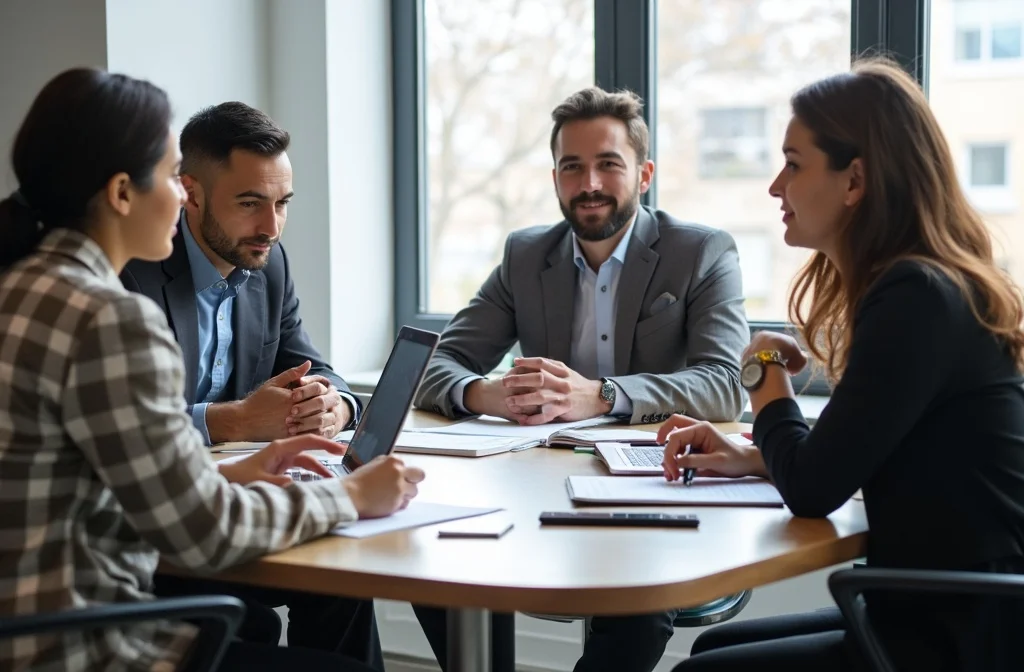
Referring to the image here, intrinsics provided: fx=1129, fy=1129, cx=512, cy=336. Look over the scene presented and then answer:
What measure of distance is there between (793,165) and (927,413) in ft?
1.58

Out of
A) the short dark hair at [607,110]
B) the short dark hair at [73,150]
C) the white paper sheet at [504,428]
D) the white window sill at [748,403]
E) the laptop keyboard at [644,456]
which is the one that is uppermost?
the short dark hair at [607,110]

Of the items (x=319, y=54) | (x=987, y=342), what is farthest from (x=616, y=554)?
(x=319, y=54)

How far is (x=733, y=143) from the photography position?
3.31m

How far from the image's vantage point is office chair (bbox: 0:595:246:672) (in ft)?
3.84

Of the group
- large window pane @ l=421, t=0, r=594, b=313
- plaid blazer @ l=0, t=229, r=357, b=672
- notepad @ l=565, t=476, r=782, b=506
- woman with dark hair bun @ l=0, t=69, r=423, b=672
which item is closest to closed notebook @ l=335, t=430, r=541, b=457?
→ notepad @ l=565, t=476, r=782, b=506

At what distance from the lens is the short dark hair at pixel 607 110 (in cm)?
295

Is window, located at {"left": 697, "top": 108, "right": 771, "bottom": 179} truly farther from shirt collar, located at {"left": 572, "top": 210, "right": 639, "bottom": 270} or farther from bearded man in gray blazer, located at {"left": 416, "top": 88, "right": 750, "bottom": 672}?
shirt collar, located at {"left": 572, "top": 210, "right": 639, "bottom": 270}

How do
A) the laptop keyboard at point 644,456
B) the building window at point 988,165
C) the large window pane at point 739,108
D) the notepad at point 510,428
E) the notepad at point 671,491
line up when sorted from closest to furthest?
1. the notepad at point 671,491
2. the laptop keyboard at point 644,456
3. the notepad at point 510,428
4. the building window at point 988,165
5. the large window pane at point 739,108

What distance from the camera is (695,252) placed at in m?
2.76

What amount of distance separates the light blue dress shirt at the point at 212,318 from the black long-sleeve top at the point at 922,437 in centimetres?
140

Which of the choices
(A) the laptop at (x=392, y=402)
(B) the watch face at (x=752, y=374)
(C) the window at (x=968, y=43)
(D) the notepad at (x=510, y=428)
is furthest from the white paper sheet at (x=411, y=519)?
(C) the window at (x=968, y=43)

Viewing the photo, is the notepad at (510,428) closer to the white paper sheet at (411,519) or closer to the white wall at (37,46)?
the white paper sheet at (411,519)

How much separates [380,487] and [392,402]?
0.88 feet

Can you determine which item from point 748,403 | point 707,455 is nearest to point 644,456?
point 707,455
